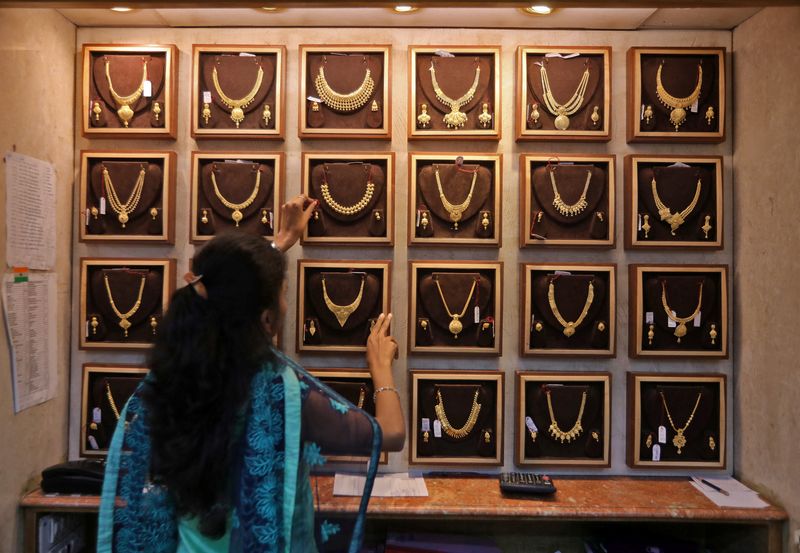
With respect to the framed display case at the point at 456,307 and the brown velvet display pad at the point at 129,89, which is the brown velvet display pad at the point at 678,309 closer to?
the framed display case at the point at 456,307

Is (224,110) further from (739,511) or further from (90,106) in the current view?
(739,511)

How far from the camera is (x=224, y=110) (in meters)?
2.75

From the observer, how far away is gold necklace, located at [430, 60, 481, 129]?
8.87 feet

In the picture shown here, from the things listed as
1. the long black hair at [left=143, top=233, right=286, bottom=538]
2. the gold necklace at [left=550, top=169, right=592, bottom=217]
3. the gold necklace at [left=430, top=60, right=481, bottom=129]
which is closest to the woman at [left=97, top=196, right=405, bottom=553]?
the long black hair at [left=143, top=233, right=286, bottom=538]

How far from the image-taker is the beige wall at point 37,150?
90.9 inches

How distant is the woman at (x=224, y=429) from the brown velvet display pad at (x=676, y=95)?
194 cm

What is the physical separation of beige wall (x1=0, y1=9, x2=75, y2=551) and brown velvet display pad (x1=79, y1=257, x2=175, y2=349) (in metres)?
0.10

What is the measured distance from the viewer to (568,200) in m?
2.73

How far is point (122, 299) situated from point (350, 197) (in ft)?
3.71

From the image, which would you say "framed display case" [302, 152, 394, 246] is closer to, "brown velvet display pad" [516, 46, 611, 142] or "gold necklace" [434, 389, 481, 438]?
"brown velvet display pad" [516, 46, 611, 142]

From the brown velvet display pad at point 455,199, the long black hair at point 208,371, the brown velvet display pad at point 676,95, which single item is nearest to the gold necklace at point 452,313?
the brown velvet display pad at point 455,199

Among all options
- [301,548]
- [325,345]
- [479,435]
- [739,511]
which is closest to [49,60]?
[325,345]

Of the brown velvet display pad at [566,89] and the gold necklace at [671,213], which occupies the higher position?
the brown velvet display pad at [566,89]

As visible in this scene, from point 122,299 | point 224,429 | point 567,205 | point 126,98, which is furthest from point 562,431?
point 126,98
